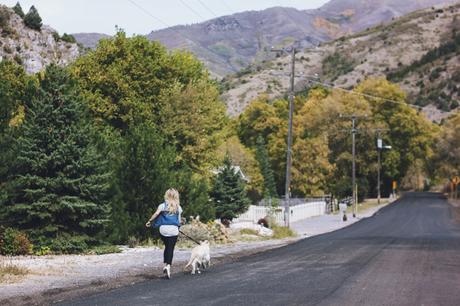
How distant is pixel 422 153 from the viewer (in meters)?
99.7

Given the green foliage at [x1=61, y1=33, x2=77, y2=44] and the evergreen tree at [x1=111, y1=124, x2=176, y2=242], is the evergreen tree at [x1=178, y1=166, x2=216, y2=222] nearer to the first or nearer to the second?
the evergreen tree at [x1=111, y1=124, x2=176, y2=242]

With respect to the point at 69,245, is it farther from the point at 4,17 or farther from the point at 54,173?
the point at 4,17

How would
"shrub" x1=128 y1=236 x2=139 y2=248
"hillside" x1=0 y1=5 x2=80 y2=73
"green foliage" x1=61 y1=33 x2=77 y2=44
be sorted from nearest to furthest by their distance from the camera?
"shrub" x1=128 y1=236 x2=139 y2=248
"hillside" x1=0 y1=5 x2=80 y2=73
"green foliage" x1=61 y1=33 x2=77 y2=44

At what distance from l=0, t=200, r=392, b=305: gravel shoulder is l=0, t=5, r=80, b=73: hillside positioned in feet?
170

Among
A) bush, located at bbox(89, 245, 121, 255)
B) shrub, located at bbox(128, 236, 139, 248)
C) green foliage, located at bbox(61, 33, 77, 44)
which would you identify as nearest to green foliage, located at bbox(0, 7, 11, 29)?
green foliage, located at bbox(61, 33, 77, 44)

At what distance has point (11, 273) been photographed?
14.6 metres

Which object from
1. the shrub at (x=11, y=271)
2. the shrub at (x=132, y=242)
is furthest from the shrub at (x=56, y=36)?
the shrub at (x=11, y=271)

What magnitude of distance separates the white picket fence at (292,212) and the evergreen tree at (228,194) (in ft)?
6.35

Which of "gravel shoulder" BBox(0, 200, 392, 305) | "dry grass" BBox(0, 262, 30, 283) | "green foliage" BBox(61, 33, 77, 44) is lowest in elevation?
"gravel shoulder" BBox(0, 200, 392, 305)

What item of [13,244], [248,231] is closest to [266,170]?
[248,231]

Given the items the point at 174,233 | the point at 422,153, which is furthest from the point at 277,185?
the point at 174,233

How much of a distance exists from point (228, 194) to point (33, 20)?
4670 cm

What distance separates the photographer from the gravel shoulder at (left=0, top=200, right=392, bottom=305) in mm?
12164

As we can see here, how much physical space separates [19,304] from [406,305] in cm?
626
